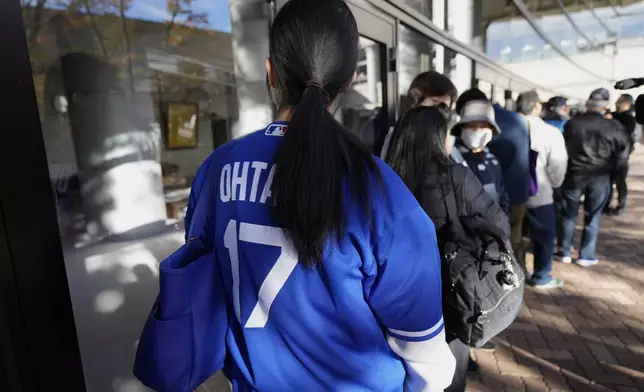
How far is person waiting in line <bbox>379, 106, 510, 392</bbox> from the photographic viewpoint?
6.08ft

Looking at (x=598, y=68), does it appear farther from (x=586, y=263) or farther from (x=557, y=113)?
(x=586, y=263)

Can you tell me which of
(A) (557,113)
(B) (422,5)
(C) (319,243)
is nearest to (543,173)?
(B) (422,5)

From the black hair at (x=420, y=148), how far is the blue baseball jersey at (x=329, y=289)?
943 millimetres

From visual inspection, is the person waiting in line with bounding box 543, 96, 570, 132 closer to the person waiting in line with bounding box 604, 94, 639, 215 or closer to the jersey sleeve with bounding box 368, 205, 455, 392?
the person waiting in line with bounding box 604, 94, 639, 215

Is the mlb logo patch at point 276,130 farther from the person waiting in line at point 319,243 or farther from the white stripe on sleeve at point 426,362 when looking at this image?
the white stripe on sleeve at point 426,362

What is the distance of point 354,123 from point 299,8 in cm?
298

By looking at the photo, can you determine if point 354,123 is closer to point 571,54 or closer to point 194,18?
point 194,18

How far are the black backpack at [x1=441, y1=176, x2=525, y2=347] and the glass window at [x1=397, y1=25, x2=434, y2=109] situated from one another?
232cm

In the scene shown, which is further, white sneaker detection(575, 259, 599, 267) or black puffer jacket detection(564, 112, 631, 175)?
white sneaker detection(575, 259, 599, 267)

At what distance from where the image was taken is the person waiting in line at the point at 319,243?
88cm

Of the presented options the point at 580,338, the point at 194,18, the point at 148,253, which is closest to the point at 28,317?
the point at 148,253

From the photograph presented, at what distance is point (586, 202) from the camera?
4602 mm

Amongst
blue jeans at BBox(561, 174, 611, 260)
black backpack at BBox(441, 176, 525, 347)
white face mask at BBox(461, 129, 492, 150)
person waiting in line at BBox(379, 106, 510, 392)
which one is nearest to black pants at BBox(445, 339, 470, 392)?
person waiting in line at BBox(379, 106, 510, 392)

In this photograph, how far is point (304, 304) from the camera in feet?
3.07
